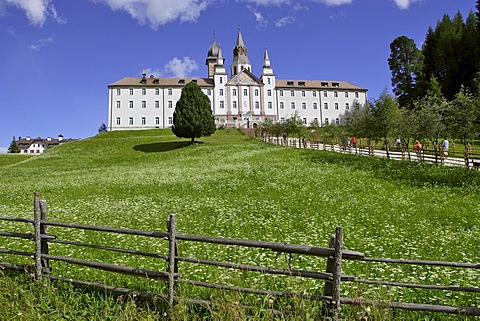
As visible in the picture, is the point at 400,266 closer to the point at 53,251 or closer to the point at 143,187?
the point at 53,251

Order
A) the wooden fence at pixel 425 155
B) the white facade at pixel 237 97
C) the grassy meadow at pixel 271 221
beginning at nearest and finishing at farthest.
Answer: the grassy meadow at pixel 271 221
the wooden fence at pixel 425 155
the white facade at pixel 237 97

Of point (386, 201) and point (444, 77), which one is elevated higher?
point (444, 77)

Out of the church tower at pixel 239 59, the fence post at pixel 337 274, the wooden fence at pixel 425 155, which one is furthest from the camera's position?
the church tower at pixel 239 59

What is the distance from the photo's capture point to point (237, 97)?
110562 millimetres

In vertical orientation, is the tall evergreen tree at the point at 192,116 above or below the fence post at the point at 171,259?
above

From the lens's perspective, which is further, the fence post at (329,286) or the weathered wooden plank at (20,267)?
the weathered wooden plank at (20,267)

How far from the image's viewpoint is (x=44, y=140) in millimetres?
187750

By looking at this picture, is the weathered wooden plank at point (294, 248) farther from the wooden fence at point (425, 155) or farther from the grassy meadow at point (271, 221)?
the wooden fence at point (425, 155)

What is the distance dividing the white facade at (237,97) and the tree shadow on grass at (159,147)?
3900 centimetres

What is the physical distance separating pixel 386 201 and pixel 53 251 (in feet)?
49.1

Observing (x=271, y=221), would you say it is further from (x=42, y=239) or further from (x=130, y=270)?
(x=42, y=239)

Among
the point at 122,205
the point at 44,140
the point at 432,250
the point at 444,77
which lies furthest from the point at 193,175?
the point at 44,140

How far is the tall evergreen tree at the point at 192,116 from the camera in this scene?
5812 centimetres

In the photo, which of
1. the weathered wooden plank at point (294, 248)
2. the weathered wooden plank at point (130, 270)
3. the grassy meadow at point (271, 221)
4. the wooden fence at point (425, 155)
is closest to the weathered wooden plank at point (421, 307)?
the grassy meadow at point (271, 221)
